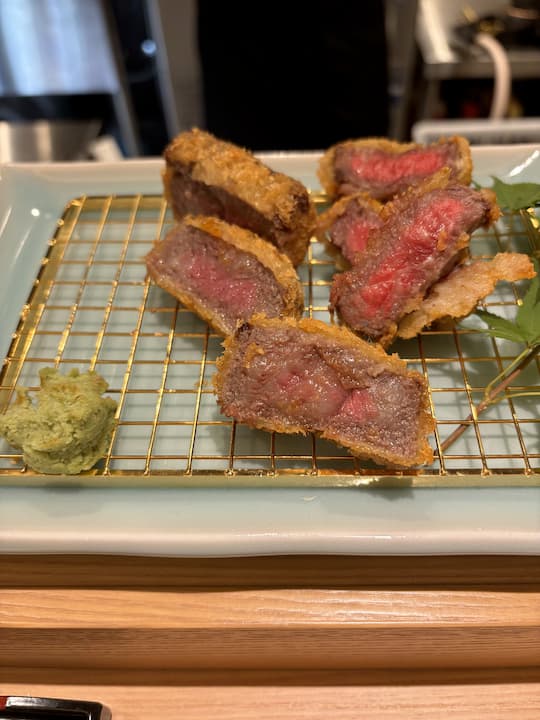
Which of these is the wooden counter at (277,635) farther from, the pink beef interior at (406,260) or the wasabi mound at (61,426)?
the pink beef interior at (406,260)

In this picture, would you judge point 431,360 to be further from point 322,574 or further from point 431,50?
point 431,50

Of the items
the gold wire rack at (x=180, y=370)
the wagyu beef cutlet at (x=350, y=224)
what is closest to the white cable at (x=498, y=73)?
the gold wire rack at (x=180, y=370)

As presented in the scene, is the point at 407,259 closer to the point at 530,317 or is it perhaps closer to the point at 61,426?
the point at 530,317

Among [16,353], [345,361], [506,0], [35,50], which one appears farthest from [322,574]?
[506,0]

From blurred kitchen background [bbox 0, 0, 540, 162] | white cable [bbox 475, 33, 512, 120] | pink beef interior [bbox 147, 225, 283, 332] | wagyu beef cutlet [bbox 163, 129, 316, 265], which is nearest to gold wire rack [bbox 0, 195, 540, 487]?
pink beef interior [bbox 147, 225, 283, 332]

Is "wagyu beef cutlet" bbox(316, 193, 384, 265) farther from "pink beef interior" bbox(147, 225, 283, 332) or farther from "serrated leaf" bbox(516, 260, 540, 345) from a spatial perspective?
"serrated leaf" bbox(516, 260, 540, 345)

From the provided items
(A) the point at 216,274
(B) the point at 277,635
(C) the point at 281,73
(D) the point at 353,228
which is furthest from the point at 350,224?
(C) the point at 281,73

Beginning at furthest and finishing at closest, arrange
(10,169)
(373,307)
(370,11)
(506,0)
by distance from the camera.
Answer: (506,0) → (370,11) → (10,169) → (373,307)
